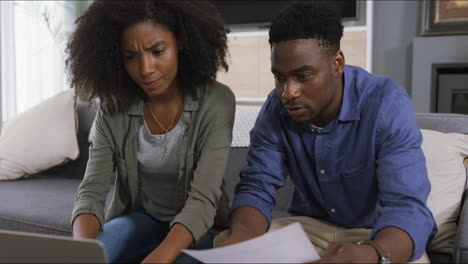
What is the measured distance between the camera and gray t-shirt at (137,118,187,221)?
3.95 feet

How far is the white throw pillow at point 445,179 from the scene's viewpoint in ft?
4.10

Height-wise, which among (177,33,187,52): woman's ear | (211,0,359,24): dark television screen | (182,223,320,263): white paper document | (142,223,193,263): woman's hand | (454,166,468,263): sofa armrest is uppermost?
(211,0,359,24): dark television screen

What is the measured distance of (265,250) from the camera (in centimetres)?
78

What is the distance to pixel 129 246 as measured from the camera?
1174 mm

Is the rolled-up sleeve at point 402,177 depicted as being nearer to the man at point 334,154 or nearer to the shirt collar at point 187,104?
the man at point 334,154

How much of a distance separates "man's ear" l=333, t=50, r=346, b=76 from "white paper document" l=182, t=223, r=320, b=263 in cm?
42

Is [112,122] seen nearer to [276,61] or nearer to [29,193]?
[276,61]

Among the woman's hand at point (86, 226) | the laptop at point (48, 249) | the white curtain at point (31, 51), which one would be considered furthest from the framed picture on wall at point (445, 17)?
the laptop at point (48, 249)

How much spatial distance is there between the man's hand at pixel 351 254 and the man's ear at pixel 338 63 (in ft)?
1.31

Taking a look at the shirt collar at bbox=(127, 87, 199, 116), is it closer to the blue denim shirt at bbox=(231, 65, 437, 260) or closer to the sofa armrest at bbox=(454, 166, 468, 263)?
the blue denim shirt at bbox=(231, 65, 437, 260)

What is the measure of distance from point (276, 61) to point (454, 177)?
644 millimetres

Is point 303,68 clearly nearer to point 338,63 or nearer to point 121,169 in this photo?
point 338,63

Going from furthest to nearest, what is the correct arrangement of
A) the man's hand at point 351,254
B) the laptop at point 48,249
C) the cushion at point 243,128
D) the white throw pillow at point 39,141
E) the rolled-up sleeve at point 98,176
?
the white throw pillow at point 39,141 < the cushion at point 243,128 < the rolled-up sleeve at point 98,176 < the man's hand at point 351,254 < the laptop at point 48,249

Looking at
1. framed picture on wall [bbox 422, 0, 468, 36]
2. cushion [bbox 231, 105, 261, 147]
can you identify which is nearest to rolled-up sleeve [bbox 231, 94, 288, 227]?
cushion [bbox 231, 105, 261, 147]
